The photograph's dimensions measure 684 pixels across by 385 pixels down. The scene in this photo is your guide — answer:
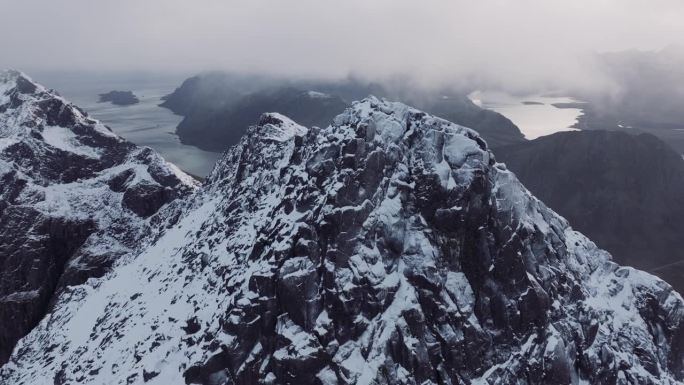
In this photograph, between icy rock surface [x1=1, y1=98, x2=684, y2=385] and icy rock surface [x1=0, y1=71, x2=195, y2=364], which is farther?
icy rock surface [x1=0, y1=71, x2=195, y2=364]

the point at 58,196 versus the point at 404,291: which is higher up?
the point at 404,291

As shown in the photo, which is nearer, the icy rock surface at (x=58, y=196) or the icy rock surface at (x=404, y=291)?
the icy rock surface at (x=404, y=291)

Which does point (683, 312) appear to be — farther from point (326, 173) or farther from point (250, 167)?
point (250, 167)

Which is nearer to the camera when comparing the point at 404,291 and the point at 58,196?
the point at 404,291
